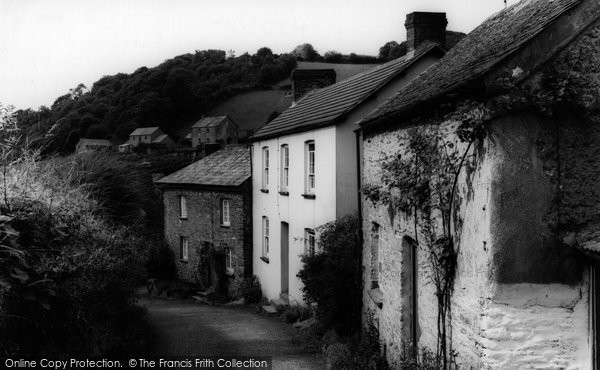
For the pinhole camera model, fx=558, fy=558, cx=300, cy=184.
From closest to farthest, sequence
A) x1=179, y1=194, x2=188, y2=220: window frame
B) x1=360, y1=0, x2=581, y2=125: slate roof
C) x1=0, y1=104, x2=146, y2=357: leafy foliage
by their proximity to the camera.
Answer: x1=360, y1=0, x2=581, y2=125: slate roof
x1=0, y1=104, x2=146, y2=357: leafy foliage
x1=179, y1=194, x2=188, y2=220: window frame

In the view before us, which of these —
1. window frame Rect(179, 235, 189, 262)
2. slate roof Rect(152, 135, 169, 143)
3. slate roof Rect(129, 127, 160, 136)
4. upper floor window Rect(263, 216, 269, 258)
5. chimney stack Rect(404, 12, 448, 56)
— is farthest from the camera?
slate roof Rect(152, 135, 169, 143)

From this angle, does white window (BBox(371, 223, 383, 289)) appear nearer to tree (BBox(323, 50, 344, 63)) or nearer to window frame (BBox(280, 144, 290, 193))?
window frame (BBox(280, 144, 290, 193))

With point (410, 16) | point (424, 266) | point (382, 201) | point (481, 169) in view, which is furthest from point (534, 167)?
point (410, 16)

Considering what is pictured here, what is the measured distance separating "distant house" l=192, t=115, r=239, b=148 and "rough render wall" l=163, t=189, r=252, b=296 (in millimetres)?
68313

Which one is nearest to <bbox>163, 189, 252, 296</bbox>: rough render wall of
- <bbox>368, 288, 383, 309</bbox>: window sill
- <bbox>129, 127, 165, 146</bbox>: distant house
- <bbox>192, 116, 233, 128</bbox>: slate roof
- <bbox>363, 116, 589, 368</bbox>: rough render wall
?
<bbox>368, 288, 383, 309</bbox>: window sill

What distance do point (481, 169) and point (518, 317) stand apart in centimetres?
171

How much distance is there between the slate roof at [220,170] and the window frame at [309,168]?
7122mm

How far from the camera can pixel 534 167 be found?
6.29 m

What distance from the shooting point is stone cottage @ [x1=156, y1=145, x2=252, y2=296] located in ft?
83.9

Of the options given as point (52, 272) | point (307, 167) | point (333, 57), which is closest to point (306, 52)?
point (333, 57)

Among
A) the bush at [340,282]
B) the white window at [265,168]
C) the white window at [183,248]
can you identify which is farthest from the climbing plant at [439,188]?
the white window at [183,248]

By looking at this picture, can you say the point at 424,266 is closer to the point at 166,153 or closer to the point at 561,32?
the point at 561,32

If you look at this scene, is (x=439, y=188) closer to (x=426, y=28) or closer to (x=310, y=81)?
(x=426, y=28)

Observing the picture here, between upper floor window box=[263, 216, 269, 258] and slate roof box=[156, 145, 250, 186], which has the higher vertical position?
slate roof box=[156, 145, 250, 186]
